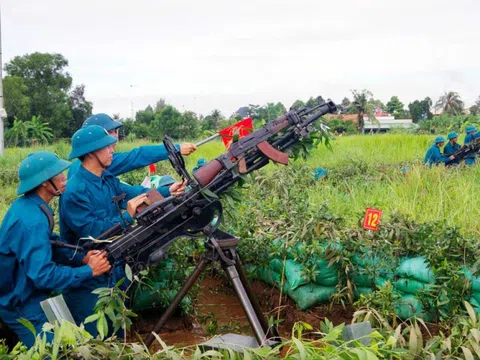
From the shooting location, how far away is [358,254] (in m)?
4.18

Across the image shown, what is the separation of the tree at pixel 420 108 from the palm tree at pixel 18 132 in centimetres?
3292

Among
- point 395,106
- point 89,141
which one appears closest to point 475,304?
point 89,141

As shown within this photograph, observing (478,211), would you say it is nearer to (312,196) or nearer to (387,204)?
(387,204)

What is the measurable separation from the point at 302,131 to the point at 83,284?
167 cm

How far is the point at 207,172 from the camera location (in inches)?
128

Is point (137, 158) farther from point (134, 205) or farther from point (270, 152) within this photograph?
point (270, 152)

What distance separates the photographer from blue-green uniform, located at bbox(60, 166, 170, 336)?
3.40 meters

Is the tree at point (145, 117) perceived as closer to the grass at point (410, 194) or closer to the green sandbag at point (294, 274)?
the grass at point (410, 194)

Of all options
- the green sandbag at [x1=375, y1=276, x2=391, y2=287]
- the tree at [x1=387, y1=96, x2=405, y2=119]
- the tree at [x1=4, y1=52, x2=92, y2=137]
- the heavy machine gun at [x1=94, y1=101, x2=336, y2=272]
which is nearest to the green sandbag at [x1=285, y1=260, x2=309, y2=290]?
the green sandbag at [x1=375, y1=276, x2=391, y2=287]

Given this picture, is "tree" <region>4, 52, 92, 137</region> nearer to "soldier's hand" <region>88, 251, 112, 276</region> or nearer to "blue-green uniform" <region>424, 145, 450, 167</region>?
"blue-green uniform" <region>424, 145, 450, 167</region>

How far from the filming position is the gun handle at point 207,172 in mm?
3210

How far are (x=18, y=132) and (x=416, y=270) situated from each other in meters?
26.1

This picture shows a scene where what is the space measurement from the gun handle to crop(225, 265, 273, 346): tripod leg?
0.57m

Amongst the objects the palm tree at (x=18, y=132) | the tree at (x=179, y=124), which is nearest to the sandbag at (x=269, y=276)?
the tree at (x=179, y=124)
